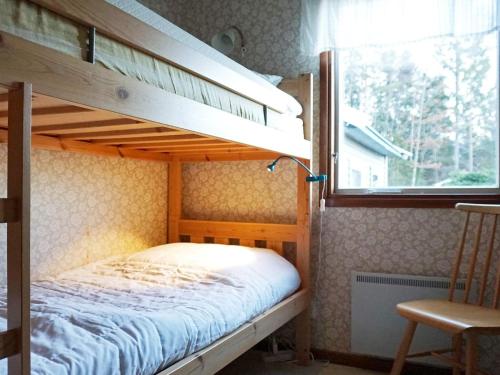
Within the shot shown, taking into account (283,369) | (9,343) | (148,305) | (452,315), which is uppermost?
(9,343)

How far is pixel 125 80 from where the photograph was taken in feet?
4.16

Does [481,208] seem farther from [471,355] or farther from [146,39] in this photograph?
[146,39]

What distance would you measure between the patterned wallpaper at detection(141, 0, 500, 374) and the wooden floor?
142 mm

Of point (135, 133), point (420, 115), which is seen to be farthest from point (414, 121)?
point (135, 133)

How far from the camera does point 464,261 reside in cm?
254

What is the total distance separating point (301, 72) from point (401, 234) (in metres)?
1.18

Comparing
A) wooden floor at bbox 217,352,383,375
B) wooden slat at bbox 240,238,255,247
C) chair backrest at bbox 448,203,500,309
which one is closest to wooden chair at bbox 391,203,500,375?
chair backrest at bbox 448,203,500,309

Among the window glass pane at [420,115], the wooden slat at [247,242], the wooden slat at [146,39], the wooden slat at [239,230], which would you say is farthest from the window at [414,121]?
the wooden slat at [146,39]

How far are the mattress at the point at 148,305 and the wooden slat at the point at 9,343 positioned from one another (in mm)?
113

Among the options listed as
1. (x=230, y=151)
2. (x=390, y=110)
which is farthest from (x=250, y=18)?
(x=390, y=110)

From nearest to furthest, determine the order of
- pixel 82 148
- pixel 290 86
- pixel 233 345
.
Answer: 1. pixel 233 345
2. pixel 82 148
3. pixel 290 86

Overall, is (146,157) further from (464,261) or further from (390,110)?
(464,261)

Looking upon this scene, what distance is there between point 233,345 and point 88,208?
1.30 meters

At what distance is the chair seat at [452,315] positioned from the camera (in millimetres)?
1845
